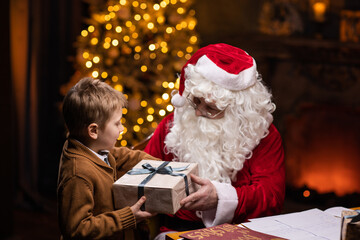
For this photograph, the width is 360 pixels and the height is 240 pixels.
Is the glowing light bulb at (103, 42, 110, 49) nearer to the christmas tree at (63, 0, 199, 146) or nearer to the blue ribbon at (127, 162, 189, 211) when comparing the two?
the christmas tree at (63, 0, 199, 146)

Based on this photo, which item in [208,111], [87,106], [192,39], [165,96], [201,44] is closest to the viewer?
[87,106]

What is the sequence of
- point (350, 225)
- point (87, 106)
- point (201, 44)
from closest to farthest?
1. point (350, 225)
2. point (87, 106)
3. point (201, 44)

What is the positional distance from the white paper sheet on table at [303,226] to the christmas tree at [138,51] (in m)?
2.71

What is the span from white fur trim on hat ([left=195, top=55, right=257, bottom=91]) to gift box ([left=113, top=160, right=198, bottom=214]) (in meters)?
0.58

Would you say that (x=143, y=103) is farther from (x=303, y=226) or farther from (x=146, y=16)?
(x=303, y=226)

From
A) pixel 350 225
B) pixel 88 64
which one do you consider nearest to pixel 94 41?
pixel 88 64

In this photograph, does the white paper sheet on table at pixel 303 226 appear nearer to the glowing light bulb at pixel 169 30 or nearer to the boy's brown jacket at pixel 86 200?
the boy's brown jacket at pixel 86 200

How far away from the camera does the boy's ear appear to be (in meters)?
1.82

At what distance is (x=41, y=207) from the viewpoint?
497cm

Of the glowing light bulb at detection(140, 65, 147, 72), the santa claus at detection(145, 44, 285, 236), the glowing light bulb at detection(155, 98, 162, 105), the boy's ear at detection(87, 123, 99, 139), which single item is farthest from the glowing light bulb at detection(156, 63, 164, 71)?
the boy's ear at detection(87, 123, 99, 139)

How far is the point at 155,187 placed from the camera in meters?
1.68

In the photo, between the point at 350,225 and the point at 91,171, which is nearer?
the point at 350,225

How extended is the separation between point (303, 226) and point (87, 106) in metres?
0.94

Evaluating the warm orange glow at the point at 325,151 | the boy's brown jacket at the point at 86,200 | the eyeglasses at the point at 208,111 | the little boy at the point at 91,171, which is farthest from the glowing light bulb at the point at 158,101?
the boy's brown jacket at the point at 86,200
